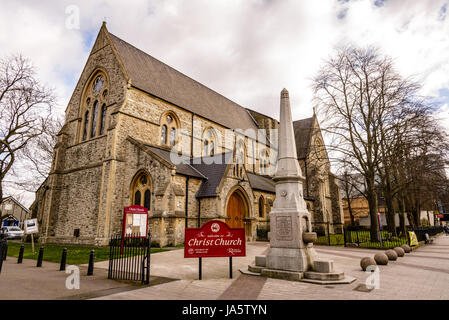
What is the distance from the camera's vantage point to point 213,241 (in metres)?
7.52

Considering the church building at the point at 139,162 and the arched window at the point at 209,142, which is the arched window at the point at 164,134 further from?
the arched window at the point at 209,142

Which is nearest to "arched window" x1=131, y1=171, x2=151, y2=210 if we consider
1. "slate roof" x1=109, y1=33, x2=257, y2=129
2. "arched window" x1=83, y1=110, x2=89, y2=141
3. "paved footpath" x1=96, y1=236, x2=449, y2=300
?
"slate roof" x1=109, y1=33, x2=257, y2=129

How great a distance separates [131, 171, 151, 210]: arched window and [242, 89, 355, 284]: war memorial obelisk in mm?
10509

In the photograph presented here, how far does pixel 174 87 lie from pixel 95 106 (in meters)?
7.09

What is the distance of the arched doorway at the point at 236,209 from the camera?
18547 millimetres

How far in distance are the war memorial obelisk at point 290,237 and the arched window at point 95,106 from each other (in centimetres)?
1661

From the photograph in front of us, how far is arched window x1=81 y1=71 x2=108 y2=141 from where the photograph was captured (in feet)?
67.7

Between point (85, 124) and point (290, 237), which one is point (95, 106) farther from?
point (290, 237)

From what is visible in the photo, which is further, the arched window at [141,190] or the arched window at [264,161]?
the arched window at [264,161]

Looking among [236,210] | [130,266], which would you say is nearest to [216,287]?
[130,266]

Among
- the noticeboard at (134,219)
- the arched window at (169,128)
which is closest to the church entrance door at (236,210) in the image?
the noticeboard at (134,219)

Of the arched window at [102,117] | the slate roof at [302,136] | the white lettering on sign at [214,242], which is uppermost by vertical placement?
the slate roof at [302,136]

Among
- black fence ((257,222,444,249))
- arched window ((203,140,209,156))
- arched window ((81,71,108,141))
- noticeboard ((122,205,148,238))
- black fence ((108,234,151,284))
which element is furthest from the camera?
arched window ((203,140,209,156))

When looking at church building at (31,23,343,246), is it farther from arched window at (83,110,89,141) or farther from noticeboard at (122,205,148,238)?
noticeboard at (122,205,148,238)
